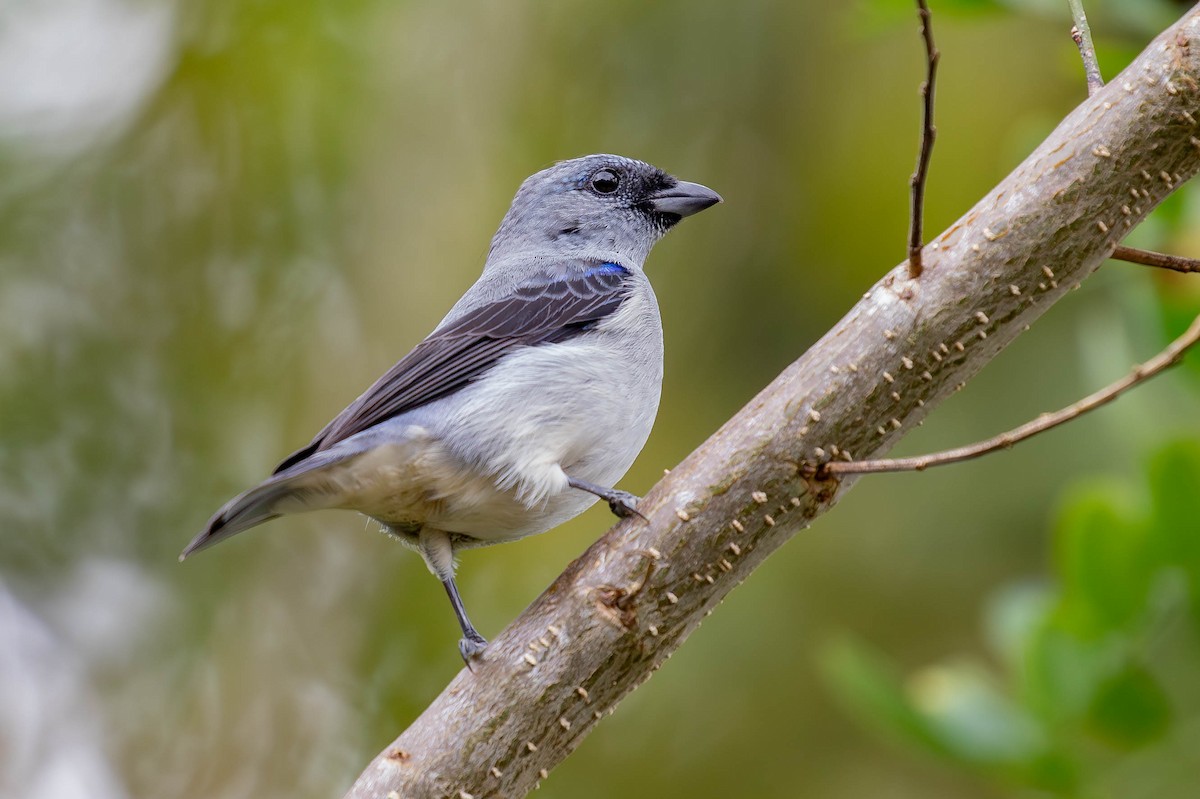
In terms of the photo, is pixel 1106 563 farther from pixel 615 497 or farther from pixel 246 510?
pixel 246 510

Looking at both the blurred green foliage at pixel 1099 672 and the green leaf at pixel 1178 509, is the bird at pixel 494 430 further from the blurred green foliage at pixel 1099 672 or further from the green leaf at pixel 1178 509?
the green leaf at pixel 1178 509

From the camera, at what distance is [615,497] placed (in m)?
2.77

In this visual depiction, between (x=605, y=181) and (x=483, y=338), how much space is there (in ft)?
3.47

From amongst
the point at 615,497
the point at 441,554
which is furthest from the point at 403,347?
the point at 615,497

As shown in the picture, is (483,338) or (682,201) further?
(682,201)

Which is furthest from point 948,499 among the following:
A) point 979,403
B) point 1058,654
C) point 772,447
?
point 772,447

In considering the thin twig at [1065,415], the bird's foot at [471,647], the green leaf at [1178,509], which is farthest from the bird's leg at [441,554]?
the green leaf at [1178,509]

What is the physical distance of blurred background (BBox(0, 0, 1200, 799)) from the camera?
554cm

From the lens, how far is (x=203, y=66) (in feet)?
19.2

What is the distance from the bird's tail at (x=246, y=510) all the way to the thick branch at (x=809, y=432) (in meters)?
0.68

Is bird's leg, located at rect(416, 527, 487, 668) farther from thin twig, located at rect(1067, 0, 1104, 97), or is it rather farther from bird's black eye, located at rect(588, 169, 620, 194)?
thin twig, located at rect(1067, 0, 1104, 97)

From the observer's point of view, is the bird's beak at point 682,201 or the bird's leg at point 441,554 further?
the bird's beak at point 682,201

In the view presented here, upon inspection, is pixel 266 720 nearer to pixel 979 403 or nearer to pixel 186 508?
pixel 186 508

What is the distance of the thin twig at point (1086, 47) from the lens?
2.60 metres
